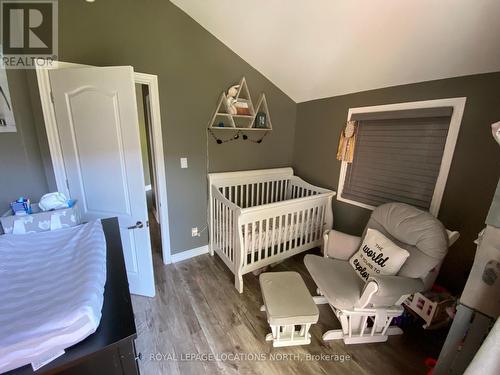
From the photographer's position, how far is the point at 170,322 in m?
1.78

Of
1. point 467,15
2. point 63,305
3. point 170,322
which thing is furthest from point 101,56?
point 467,15

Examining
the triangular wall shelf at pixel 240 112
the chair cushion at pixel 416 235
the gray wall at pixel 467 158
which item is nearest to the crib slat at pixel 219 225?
the triangular wall shelf at pixel 240 112

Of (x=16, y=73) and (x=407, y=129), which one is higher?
(x=16, y=73)

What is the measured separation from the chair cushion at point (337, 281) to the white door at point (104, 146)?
1.46 metres

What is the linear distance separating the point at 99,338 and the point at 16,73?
188cm

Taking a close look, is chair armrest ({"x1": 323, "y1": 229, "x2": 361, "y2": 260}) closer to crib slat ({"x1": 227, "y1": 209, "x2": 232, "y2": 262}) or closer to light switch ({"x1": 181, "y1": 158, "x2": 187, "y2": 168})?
crib slat ({"x1": 227, "y1": 209, "x2": 232, "y2": 262})

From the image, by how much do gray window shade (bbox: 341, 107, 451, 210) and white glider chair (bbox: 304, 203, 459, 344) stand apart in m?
0.30

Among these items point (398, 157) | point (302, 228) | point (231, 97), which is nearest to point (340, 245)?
point (302, 228)

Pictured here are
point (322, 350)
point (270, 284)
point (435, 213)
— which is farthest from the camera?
point (435, 213)

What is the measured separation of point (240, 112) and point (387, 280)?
6.97 feet

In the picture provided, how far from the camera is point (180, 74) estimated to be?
2.19 metres

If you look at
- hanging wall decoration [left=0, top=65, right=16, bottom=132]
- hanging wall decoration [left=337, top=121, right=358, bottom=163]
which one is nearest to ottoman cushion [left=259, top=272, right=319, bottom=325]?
hanging wall decoration [left=337, top=121, right=358, bottom=163]

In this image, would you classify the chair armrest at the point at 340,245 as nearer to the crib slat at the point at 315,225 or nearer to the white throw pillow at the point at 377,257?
the white throw pillow at the point at 377,257

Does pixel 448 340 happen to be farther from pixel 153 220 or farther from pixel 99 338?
pixel 153 220
